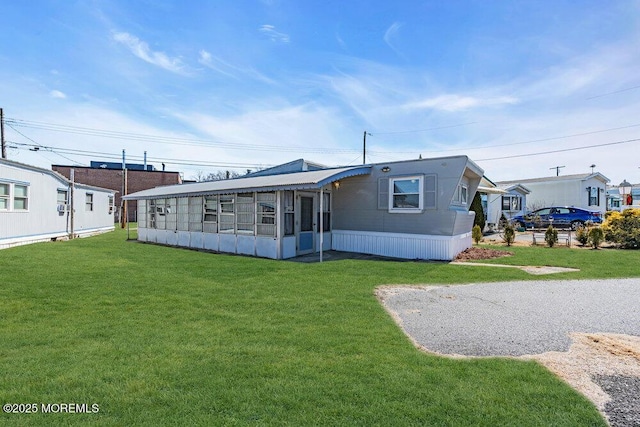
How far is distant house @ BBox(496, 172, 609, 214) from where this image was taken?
95.2 feet

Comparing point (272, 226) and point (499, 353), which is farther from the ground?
point (272, 226)

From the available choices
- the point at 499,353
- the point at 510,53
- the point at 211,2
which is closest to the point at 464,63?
the point at 510,53

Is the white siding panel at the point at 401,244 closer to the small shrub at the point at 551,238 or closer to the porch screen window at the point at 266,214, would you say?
the porch screen window at the point at 266,214

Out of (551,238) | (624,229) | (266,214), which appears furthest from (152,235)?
(624,229)

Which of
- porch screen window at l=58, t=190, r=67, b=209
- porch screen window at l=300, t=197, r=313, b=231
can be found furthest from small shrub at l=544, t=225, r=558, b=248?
porch screen window at l=58, t=190, r=67, b=209

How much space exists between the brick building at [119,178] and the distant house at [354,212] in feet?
84.4

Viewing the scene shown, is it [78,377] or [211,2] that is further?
[211,2]

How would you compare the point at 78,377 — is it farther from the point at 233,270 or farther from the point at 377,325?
the point at 233,270

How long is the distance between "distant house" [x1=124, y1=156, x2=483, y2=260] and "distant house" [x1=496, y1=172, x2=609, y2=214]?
20.4 metres

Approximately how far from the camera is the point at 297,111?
1784cm

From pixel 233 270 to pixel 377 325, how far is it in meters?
5.36

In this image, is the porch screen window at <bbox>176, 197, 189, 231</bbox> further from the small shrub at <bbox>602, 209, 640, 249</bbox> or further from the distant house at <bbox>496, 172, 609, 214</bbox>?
the distant house at <bbox>496, 172, 609, 214</bbox>

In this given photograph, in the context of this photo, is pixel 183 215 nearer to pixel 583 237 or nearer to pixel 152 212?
pixel 152 212

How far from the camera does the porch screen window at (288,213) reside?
11.9m
